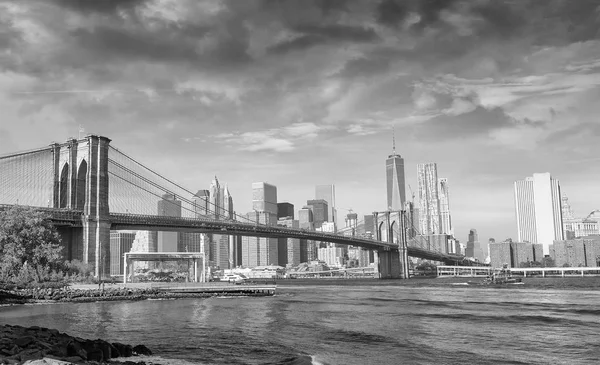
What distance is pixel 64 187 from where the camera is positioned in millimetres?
98312

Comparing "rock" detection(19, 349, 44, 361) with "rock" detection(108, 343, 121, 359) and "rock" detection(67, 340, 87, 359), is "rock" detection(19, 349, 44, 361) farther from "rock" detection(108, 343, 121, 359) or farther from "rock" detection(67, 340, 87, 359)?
"rock" detection(108, 343, 121, 359)

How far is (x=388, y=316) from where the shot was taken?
1754 inches

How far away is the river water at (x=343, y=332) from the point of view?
26.2m

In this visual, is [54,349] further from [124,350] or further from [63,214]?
[63,214]

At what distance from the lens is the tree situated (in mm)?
69312

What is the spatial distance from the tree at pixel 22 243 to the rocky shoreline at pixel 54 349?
1900 inches

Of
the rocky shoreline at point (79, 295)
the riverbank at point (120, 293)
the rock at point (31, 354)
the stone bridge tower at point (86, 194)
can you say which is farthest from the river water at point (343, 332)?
the stone bridge tower at point (86, 194)

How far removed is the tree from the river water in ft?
64.7

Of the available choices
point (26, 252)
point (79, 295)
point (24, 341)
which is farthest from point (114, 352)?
point (26, 252)

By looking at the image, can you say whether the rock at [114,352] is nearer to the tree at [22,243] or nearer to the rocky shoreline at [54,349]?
the rocky shoreline at [54,349]

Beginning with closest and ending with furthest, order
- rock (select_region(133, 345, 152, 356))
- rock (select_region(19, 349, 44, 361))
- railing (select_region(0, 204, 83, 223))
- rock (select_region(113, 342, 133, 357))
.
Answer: rock (select_region(19, 349, 44, 361))
rock (select_region(113, 342, 133, 357))
rock (select_region(133, 345, 152, 356))
railing (select_region(0, 204, 83, 223))

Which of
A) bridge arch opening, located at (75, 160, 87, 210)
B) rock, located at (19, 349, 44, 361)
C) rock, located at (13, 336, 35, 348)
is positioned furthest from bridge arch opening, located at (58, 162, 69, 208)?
rock, located at (19, 349, 44, 361)

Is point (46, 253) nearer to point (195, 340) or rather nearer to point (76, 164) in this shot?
point (76, 164)

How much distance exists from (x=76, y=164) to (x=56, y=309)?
47.5m
